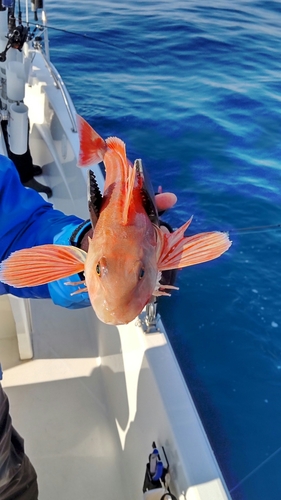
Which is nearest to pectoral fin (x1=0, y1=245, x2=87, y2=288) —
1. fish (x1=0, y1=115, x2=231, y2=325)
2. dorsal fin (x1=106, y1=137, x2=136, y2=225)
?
fish (x1=0, y1=115, x2=231, y2=325)

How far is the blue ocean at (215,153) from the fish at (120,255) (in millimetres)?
1675

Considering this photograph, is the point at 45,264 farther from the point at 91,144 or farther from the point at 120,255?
the point at 91,144

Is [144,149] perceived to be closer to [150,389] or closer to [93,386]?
[93,386]

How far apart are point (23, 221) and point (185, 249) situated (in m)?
0.67

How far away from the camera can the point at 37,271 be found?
0.85 meters

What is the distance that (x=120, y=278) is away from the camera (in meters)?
0.78

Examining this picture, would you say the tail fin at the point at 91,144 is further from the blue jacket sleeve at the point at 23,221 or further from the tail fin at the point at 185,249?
the tail fin at the point at 185,249

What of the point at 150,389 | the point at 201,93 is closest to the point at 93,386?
the point at 150,389

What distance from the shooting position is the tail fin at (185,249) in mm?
854

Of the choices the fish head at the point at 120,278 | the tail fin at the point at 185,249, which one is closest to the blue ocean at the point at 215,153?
the tail fin at the point at 185,249

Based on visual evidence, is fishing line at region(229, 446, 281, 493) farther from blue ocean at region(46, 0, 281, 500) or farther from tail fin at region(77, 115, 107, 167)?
tail fin at region(77, 115, 107, 167)

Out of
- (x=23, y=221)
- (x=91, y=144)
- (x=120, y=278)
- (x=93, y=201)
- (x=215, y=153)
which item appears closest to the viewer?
(x=120, y=278)

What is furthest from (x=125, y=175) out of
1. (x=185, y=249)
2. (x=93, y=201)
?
(x=185, y=249)

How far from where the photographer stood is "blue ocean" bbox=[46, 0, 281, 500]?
292 centimetres
